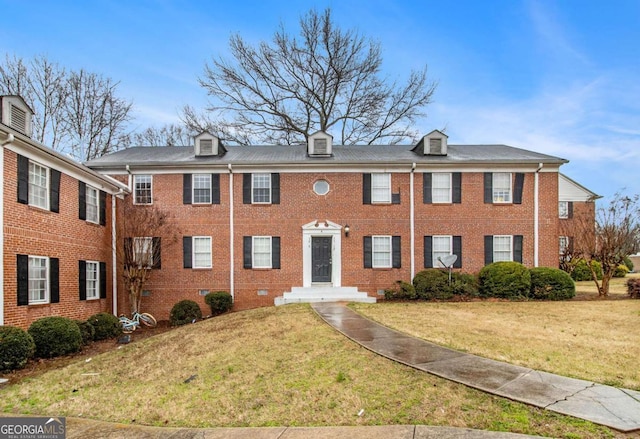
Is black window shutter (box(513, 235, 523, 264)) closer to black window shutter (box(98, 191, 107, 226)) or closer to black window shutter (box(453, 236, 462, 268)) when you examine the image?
black window shutter (box(453, 236, 462, 268))

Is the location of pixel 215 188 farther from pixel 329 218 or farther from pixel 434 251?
pixel 434 251

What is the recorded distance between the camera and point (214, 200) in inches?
646

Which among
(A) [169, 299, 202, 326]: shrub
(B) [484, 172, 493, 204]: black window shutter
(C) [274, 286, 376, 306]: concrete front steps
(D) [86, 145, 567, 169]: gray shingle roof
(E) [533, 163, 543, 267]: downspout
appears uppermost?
(D) [86, 145, 567, 169]: gray shingle roof

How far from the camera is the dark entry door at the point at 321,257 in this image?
53.7ft

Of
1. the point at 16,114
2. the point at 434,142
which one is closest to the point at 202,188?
the point at 16,114

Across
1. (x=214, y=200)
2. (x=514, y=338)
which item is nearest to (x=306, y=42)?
(x=214, y=200)

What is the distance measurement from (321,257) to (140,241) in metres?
6.53

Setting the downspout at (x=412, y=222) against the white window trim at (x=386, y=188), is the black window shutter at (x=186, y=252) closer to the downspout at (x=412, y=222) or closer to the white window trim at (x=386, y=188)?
the white window trim at (x=386, y=188)

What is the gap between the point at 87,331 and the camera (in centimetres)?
1187

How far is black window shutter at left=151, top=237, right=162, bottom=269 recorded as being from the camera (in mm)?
15906

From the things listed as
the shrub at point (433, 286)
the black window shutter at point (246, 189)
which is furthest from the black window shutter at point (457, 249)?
the black window shutter at point (246, 189)

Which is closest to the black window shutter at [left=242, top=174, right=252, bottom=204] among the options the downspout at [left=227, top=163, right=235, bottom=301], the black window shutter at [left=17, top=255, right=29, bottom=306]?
the downspout at [left=227, top=163, right=235, bottom=301]

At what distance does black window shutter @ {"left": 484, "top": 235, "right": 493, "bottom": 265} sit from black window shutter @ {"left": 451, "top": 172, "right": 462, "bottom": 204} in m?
1.77

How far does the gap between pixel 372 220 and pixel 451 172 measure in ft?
11.6
